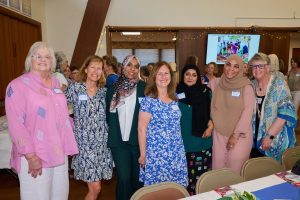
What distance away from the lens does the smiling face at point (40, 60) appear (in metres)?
1.94

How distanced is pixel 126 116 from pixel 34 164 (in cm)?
85

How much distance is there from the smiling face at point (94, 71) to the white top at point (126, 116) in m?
0.33

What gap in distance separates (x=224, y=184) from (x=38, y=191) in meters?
1.32

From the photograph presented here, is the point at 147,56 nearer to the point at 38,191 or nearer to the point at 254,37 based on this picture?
the point at 254,37

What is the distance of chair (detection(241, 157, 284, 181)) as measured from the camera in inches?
80.5

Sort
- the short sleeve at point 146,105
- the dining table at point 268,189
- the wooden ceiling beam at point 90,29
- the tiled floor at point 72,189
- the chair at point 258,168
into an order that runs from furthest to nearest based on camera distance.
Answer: the wooden ceiling beam at point 90,29, the tiled floor at point 72,189, the short sleeve at point 146,105, the chair at point 258,168, the dining table at point 268,189

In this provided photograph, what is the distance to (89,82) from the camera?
2398 mm

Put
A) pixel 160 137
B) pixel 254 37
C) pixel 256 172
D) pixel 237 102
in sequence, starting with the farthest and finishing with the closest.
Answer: pixel 254 37, pixel 237 102, pixel 160 137, pixel 256 172

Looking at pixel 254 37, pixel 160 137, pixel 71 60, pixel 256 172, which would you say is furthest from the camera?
pixel 254 37

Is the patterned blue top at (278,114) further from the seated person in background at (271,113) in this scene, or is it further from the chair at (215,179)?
the chair at (215,179)

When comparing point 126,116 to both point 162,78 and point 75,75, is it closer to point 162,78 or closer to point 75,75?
point 162,78

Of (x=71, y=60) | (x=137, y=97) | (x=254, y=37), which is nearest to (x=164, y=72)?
(x=137, y=97)

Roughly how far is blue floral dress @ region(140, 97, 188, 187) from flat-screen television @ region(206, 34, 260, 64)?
4443 mm

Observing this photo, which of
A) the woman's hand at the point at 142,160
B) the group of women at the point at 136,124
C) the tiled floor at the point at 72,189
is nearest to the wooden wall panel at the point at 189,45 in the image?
the group of women at the point at 136,124
